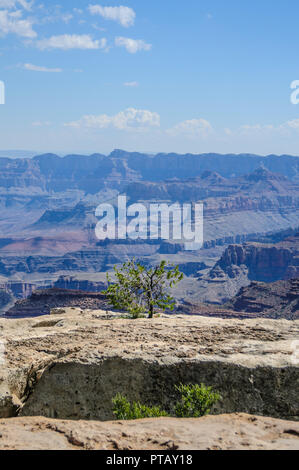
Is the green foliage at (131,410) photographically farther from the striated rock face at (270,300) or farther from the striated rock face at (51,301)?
the striated rock face at (51,301)

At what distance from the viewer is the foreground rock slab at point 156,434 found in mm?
8602

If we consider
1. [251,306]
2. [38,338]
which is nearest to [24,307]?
[251,306]

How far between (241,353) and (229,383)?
90 cm

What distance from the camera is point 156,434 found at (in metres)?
9.13

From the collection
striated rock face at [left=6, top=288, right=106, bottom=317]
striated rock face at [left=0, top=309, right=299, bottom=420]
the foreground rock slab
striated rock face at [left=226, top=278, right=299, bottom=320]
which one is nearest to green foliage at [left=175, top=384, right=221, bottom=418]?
striated rock face at [left=0, top=309, right=299, bottom=420]

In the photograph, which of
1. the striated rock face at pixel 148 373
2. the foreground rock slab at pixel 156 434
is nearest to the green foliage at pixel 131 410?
the striated rock face at pixel 148 373

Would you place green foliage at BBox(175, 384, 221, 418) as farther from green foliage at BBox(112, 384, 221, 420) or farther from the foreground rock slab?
the foreground rock slab

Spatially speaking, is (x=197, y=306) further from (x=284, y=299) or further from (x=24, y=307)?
(x=24, y=307)

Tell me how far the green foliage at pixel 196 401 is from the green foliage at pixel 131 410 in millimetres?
430

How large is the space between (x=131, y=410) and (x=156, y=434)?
229 cm

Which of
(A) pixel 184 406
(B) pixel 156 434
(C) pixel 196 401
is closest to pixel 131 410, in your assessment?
(A) pixel 184 406

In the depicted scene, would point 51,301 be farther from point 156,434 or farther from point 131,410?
point 156,434

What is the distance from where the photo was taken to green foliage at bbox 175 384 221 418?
1098 cm

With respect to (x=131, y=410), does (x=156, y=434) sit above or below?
above
